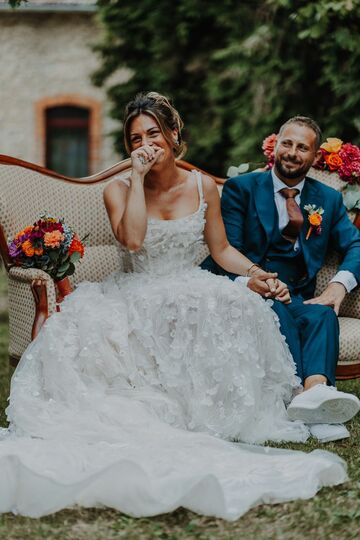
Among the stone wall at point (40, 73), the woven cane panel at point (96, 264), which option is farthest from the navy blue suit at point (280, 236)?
the stone wall at point (40, 73)

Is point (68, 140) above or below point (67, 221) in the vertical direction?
below

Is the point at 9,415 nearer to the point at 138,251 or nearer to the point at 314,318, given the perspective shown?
the point at 138,251

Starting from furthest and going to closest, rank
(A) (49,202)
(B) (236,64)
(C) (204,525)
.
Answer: (B) (236,64), (A) (49,202), (C) (204,525)

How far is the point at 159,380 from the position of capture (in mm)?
4238

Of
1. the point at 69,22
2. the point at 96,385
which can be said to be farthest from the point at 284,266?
the point at 69,22

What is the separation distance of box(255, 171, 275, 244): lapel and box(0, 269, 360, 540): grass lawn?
6.43 ft

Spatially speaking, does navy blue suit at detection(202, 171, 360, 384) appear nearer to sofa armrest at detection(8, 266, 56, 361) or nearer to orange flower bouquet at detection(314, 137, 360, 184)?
orange flower bouquet at detection(314, 137, 360, 184)

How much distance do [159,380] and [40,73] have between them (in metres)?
11.1

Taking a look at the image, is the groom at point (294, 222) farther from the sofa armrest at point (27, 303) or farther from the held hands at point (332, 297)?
the sofa armrest at point (27, 303)

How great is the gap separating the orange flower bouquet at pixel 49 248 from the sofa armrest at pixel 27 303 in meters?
0.06

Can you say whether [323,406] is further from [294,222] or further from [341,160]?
[341,160]

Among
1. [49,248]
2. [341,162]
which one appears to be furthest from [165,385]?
[341,162]

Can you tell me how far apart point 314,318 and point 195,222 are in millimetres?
794

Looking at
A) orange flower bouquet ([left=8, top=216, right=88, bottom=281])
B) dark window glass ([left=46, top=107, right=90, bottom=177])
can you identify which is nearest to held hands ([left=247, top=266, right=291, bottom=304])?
orange flower bouquet ([left=8, top=216, right=88, bottom=281])
